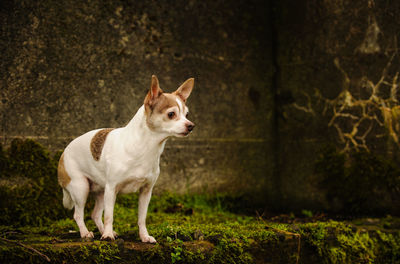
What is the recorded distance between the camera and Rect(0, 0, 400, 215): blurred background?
4.57m

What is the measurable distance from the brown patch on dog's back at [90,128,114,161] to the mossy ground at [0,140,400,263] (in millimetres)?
698

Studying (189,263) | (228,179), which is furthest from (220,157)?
(189,263)

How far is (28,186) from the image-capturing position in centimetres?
443

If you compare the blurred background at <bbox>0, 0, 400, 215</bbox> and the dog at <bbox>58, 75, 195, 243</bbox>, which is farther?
the blurred background at <bbox>0, 0, 400, 215</bbox>

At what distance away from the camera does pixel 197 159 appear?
5.83 m

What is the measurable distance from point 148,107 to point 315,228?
2.25 metres

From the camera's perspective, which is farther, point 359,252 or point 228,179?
point 228,179

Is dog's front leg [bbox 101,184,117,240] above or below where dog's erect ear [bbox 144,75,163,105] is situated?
below

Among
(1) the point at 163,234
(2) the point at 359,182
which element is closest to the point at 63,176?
(1) the point at 163,234

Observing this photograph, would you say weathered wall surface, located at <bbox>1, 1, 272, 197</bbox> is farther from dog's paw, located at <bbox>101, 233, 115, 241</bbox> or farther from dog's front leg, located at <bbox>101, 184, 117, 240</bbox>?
dog's paw, located at <bbox>101, 233, 115, 241</bbox>

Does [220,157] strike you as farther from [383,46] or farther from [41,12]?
[41,12]

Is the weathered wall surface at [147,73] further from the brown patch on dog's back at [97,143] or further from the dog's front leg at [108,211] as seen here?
the dog's front leg at [108,211]

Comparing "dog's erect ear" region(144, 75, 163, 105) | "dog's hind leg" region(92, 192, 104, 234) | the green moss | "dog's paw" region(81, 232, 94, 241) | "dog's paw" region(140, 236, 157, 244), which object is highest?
"dog's erect ear" region(144, 75, 163, 105)

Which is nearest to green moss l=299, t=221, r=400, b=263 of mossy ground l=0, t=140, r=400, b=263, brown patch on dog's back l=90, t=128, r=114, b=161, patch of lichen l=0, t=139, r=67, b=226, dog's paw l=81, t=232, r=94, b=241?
mossy ground l=0, t=140, r=400, b=263
